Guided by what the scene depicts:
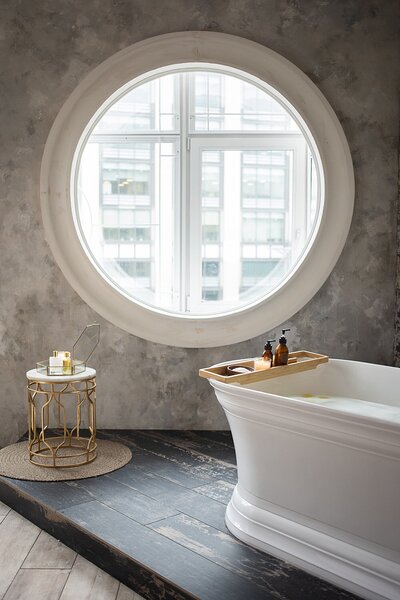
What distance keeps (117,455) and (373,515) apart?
1692 millimetres

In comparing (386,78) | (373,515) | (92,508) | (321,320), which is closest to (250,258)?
(321,320)

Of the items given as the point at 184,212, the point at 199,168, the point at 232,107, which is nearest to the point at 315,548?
the point at 184,212

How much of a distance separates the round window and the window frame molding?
80 centimetres

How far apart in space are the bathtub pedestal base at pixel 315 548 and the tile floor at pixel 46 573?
0.52m

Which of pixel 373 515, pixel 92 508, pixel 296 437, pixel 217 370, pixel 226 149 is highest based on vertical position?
pixel 226 149

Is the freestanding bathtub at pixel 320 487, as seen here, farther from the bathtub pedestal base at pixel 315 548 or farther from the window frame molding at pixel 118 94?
the window frame molding at pixel 118 94

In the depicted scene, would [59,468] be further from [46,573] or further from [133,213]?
[133,213]

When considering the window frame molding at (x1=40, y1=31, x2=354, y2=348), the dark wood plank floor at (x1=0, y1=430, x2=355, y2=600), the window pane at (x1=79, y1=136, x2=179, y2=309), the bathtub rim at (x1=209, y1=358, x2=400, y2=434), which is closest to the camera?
the bathtub rim at (x1=209, y1=358, x2=400, y2=434)

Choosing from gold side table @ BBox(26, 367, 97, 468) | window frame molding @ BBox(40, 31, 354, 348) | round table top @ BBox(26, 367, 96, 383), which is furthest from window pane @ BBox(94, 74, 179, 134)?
round table top @ BBox(26, 367, 96, 383)

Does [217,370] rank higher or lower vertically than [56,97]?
lower

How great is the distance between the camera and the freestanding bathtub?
228 centimetres

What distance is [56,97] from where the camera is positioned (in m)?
3.95

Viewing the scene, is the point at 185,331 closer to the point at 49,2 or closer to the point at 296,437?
the point at 296,437

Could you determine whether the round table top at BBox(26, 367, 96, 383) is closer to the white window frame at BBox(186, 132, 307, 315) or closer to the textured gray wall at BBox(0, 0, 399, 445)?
the textured gray wall at BBox(0, 0, 399, 445)
